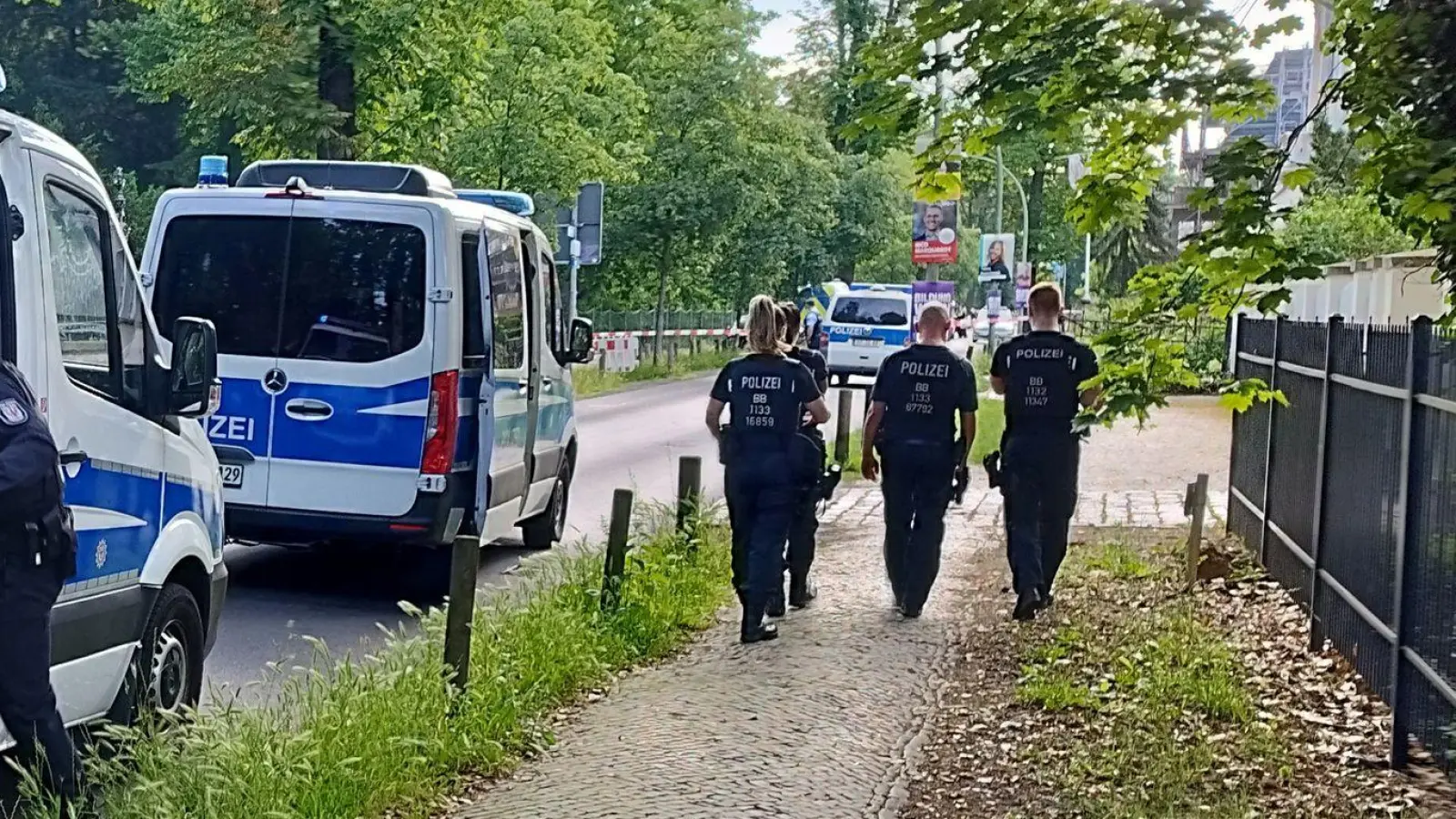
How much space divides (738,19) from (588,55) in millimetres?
7669

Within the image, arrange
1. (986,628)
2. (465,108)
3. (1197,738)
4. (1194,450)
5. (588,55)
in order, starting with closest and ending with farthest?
(1197,738)
(986,628)
(1194,450)
(465,108)
(588,55)

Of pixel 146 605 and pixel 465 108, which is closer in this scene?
pixel 146 605

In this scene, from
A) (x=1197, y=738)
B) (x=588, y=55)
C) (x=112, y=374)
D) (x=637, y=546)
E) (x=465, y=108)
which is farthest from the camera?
(x=588, y=55)

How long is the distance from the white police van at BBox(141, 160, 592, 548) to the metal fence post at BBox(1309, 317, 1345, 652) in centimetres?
447

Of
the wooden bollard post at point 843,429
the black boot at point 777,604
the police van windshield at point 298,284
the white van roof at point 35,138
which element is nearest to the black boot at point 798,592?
the black boot at point 777,604

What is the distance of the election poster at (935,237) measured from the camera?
4147cm

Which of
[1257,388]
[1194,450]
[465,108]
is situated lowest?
[1194,450]

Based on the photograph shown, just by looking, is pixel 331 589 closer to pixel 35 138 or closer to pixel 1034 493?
pixel 1034 493

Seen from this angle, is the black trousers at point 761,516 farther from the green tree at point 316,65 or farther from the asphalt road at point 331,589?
the green tree at point 316,65

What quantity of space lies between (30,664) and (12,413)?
29.3 inches

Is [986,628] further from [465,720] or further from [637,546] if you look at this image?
[465,720]

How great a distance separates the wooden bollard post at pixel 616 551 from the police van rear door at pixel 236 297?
6.82 ft

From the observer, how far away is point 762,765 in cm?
Result: 587

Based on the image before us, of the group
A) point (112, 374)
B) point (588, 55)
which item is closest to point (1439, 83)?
point (112, 374)
